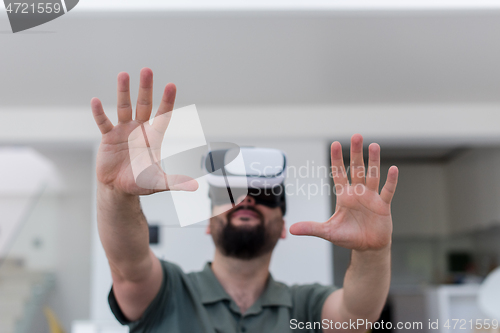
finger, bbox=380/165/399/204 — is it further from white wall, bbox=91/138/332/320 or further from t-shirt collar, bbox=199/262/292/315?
t-shirt collar, bbox=199/262/292/315

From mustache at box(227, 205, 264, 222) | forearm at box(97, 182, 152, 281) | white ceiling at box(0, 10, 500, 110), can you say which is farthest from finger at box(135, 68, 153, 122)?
white ceiling at box(0, 10, 500, 110)

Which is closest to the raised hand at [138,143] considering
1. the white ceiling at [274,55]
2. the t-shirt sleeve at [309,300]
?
the t-shirt sleeve at [309,300]

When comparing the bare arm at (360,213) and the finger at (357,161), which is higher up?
the finger at (357,161)

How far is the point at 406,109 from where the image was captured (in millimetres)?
1446

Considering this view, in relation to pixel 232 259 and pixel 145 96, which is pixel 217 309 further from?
pixel 145 96

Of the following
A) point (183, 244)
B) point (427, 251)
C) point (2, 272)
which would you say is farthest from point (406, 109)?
point (2, 272)

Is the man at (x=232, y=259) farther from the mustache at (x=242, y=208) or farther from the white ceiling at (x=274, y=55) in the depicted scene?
the white ceiling at (x=274, y=55)

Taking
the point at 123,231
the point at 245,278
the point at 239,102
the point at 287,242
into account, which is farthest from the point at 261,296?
the point at 239,102

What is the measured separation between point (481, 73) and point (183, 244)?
107cm

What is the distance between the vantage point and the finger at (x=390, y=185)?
46 centimetres

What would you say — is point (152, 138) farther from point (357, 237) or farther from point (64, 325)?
point (64, 325)

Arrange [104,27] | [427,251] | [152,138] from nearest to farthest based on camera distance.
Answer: [152,138] < [104,27] < [427,251]

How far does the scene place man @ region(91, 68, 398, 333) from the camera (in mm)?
458

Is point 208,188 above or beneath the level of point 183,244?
above
